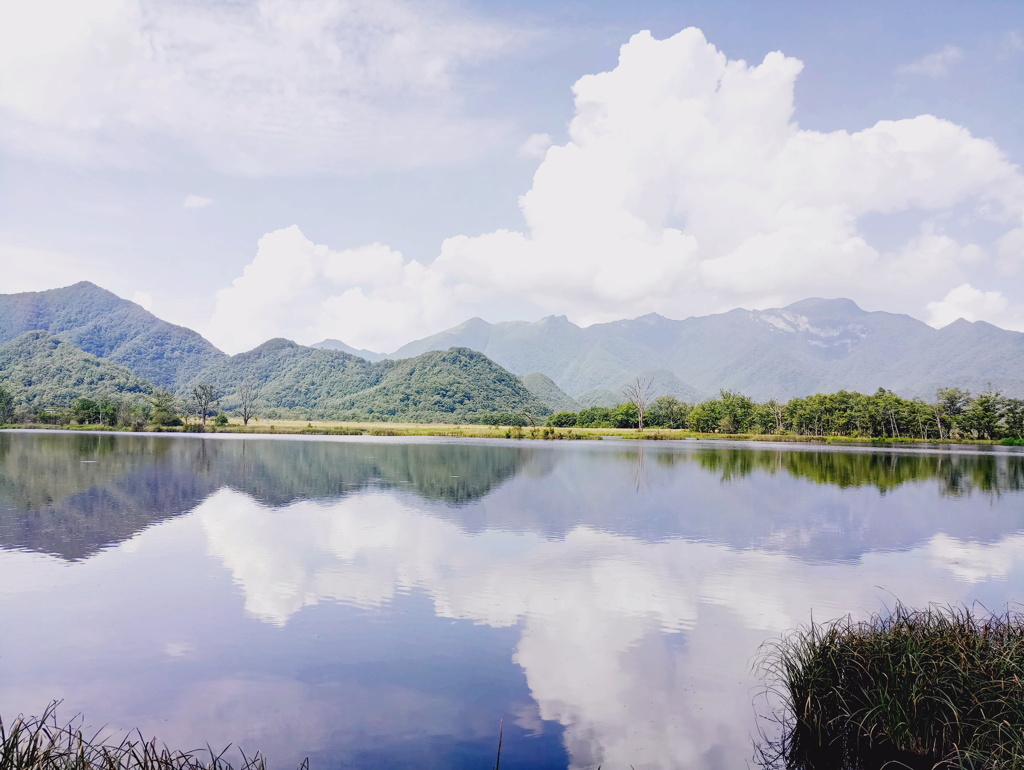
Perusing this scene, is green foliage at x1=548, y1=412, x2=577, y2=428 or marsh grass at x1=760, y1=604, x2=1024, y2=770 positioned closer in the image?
marsh grass at x1=760, y1=604, x2=1024, y2=770

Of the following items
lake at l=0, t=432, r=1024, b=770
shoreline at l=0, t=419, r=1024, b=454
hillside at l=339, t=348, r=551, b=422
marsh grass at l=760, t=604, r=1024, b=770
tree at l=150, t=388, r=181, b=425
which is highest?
hillside at l=339, t=348, r=551, b=422

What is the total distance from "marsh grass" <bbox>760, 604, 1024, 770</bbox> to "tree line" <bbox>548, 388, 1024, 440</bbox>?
96.6m

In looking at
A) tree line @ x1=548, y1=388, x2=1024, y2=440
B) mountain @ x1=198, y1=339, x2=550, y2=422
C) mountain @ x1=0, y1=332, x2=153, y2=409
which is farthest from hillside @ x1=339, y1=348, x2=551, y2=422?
mountain @ x1=0, y1=332, x2=153, y2=409

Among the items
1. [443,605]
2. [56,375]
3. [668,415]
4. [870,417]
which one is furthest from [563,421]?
[443,605]

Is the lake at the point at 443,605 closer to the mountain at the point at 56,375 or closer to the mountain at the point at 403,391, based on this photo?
the mountain at the point at 403,391

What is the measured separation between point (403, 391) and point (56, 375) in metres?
70.8

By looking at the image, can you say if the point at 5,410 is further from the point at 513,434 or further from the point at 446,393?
the point at 446,393

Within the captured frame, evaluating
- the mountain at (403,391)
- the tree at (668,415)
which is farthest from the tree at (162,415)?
the tree at (668,415)

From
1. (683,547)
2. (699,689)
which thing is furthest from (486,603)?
(683,547)

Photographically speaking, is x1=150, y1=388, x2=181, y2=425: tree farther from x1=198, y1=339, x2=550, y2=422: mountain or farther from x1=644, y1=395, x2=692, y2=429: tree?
x1=644, y1=395, x2=692, y2=429: tree

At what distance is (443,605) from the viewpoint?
36.3ft

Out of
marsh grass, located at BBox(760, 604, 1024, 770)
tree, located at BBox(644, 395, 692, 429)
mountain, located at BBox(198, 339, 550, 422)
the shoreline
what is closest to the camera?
marsh grass, located at BBox(760, 604, 1024, 770)

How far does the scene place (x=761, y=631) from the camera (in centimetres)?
1005

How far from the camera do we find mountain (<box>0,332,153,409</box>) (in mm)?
118688
